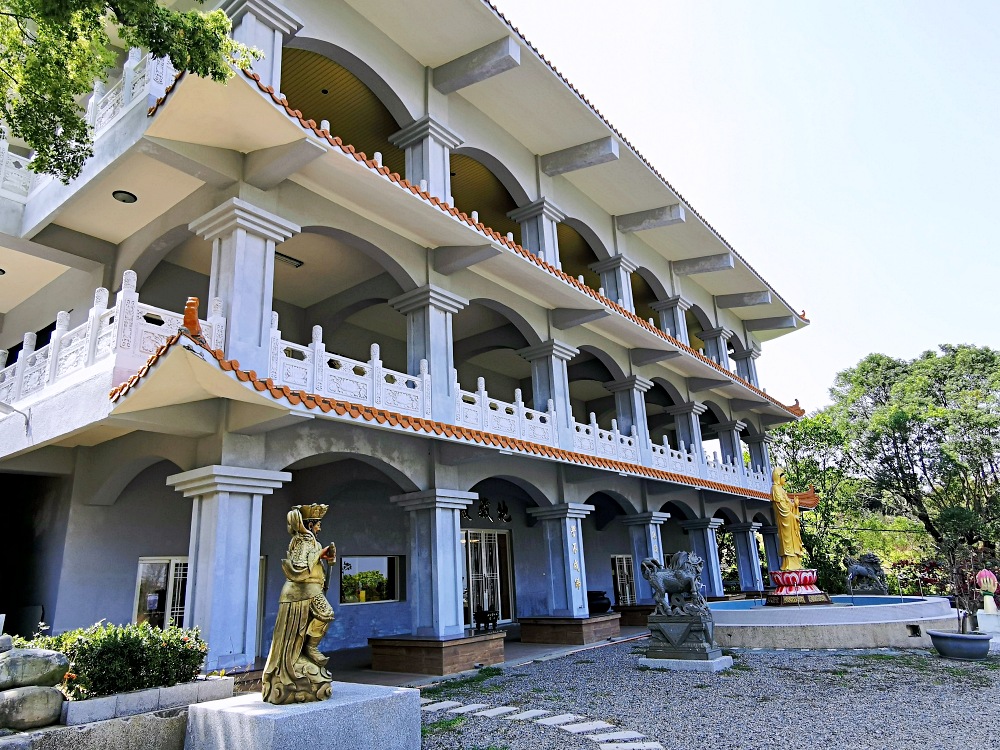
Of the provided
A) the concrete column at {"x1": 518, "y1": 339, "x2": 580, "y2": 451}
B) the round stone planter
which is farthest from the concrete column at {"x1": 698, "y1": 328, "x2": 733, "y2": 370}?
the round stone planter

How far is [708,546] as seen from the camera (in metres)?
20.4

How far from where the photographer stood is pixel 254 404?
8.64 metres

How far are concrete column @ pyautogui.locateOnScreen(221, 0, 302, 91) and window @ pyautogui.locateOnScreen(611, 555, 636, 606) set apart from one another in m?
18.7

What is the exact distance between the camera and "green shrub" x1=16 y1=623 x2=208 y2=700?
627 centimetres

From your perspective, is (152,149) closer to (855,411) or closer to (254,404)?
(254,404)

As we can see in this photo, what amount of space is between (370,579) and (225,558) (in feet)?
24.2

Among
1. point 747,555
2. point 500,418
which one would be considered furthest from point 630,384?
point 747,555

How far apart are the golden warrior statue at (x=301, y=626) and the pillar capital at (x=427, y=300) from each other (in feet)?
21.6

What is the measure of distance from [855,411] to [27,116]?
108 feet

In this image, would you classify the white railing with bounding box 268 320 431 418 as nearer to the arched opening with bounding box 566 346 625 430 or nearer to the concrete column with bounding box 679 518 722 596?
the arched opening with bounding box 566 346 625 430

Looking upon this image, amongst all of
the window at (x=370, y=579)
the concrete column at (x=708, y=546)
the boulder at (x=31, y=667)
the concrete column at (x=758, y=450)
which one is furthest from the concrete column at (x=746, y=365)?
the boulder at (x=31, y=667)

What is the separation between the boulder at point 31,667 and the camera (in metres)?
5.93

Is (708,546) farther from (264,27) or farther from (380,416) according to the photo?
(264,27)

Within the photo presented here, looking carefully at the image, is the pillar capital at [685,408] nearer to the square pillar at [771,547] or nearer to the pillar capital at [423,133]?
the square pillar at [771,547]
